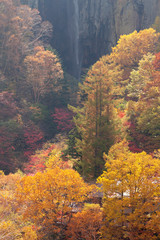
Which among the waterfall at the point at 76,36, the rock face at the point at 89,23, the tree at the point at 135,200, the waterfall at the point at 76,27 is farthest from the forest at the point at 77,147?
the waterfall at the point at 76,27

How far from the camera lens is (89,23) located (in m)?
39.7

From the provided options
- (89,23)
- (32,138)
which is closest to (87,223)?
(32,138)

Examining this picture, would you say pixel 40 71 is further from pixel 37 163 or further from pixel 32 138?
pixel 37 163

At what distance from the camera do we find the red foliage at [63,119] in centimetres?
2445

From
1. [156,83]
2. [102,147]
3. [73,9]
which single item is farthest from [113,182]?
[73,9]

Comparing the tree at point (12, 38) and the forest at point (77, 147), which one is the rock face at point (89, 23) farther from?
the tree at point (12, 38)

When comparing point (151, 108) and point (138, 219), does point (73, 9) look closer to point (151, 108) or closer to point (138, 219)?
point (151, 108)

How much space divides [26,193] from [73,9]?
39673 millimetres

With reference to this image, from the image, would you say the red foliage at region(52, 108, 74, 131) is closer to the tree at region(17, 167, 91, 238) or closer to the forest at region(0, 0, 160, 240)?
the forest at region(0, 0, 160, 240)

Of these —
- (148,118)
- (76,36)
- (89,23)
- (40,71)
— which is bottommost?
(148,118)

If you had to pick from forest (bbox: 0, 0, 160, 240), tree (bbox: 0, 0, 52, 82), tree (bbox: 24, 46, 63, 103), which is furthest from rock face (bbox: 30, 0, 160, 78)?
tree (bbox: 24, 46, 63, 103)

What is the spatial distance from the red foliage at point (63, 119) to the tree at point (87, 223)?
1606cm

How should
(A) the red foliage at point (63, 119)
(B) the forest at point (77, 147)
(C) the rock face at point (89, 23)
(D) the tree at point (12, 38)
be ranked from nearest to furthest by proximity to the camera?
(B) the forest at point (77, 147) < (D) the tree at point (12, 38) < (A) the red foliage at point (63, 119) < (C) the rock face at point (89, 23)

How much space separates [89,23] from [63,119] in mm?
24224
